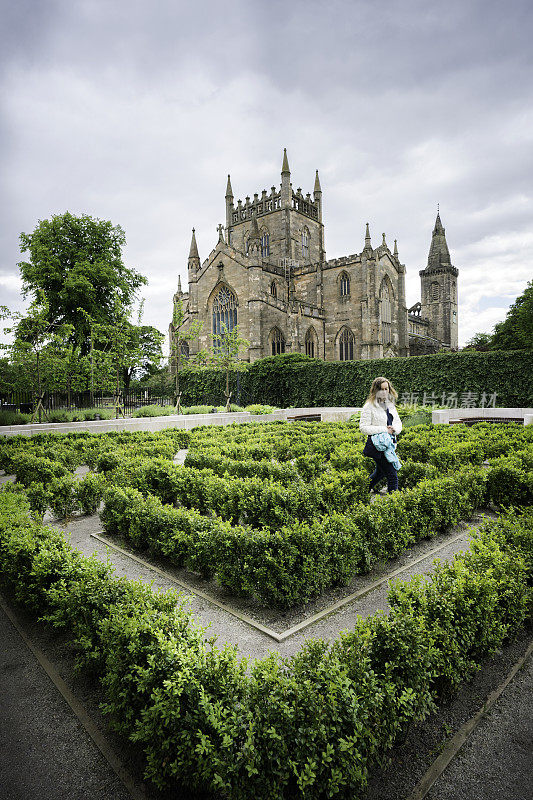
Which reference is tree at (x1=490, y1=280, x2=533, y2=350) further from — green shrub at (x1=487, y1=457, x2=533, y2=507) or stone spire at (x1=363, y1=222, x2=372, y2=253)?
green shrub at (x1=487, y1=457, x2=533, y2=507)

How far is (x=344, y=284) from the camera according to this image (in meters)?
41.6

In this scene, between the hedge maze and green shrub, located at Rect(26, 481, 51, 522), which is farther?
green shrub, located at Rect(26, 481, 51, 522)

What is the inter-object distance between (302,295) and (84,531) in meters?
40.4

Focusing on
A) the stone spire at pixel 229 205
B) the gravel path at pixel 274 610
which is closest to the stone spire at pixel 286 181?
the stone spire at pixel 229 205

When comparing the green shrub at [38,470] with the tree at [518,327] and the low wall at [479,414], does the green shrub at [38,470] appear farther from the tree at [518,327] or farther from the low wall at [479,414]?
the tree at [518,327]

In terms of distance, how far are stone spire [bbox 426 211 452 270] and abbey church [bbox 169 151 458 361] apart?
2611 centimetres

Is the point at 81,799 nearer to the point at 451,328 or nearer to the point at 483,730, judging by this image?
the point at 483,730

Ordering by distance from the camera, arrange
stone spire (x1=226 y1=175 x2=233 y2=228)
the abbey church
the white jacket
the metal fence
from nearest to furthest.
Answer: the white jacket
the metal fence
the abbey church
stone spire (x1=226 y1=175 x2=233 y2=228)

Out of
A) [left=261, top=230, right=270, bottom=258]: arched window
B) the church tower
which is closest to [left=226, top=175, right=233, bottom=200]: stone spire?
[left=261, top=230, right=270, bottom=258]: arched window

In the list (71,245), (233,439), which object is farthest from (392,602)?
(71,245)

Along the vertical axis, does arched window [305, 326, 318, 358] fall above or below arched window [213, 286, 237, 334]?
below

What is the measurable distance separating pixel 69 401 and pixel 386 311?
32.5 m

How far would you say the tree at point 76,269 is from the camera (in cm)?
2711

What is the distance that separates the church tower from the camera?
64.6 m
